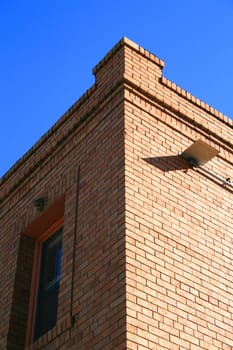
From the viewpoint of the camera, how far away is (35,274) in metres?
8.12

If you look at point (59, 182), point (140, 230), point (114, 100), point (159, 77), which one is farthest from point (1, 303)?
point (159, 77)

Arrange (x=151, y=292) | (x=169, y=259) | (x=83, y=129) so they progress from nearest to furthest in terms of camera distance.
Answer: (x=151, y=292), (x=169, y=259), (x=83, y=129)

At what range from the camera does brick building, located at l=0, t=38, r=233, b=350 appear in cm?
629

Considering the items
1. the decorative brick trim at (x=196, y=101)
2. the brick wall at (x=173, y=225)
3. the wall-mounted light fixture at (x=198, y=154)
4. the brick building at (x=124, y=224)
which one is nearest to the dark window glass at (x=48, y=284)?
the brick building at (x=124, y=224)

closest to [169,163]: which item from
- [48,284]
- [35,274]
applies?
[48,284]

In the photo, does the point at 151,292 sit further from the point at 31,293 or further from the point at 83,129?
the point at 83,129

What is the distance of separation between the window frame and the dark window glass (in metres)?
0.04

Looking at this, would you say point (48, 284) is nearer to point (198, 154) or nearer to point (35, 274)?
point (35, 274)

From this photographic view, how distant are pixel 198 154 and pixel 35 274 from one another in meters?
2.49

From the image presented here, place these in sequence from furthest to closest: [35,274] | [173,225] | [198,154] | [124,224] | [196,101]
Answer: [196,101], [35,274], [198,154], [173,225], [124,224]

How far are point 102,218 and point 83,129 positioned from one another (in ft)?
5.90

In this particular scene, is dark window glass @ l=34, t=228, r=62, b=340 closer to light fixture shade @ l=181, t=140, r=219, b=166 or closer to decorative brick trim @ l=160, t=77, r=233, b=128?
light fixture shade @ l=181, t=140, r=219, b=166

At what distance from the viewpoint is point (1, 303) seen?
25.9 feet

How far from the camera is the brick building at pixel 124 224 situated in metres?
6.29
